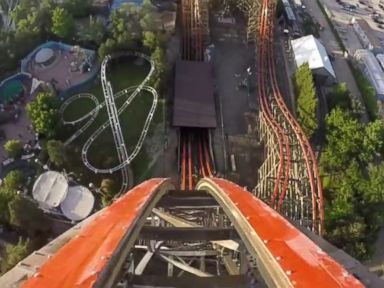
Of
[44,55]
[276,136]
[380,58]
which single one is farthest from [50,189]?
[380,58]

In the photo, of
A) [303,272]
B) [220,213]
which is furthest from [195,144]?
[303,272]

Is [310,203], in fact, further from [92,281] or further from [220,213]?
[92,281]

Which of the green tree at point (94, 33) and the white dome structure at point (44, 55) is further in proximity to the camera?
the green tree at point (94, 33)

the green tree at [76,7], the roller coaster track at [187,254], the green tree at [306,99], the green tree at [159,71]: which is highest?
the green tree at [76,7]

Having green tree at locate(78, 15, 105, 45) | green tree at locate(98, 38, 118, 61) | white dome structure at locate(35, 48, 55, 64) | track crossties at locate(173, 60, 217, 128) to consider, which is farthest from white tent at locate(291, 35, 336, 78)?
white dome structure at locate(35, 48, 55, 64)

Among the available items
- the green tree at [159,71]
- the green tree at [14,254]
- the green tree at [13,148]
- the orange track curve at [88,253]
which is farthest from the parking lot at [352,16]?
the orange track curve at [88,253]

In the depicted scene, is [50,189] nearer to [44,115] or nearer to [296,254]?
[44,115]

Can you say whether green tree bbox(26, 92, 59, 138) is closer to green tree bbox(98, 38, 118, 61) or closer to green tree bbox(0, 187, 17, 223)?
green tree bbox(0, 187, 17, 223)

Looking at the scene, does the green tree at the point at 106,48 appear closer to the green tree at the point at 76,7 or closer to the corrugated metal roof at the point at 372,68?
the green tree at the point at 76,7
